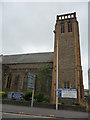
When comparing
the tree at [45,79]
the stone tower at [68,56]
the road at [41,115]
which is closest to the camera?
the road at [41,115]

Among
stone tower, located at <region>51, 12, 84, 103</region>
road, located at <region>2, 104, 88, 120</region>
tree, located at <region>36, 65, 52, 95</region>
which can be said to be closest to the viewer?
road, located at <region>2, 104, 88, 120</region>

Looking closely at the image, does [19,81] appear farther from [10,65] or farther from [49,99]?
[49,99]

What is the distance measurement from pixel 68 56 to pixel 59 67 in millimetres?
3400

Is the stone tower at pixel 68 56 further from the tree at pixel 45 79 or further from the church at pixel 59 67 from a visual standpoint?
the tree at pixel 45 79

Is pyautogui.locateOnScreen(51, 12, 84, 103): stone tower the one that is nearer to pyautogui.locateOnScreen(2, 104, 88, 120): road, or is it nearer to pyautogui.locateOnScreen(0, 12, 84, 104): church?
pyautogui.locateOnScreen(0, 12, 84, 104): church

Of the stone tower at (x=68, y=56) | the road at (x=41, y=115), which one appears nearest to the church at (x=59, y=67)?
the stone tower at (x=68, y=56)

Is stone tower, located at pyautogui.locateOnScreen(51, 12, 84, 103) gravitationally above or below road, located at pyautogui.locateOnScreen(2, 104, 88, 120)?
above

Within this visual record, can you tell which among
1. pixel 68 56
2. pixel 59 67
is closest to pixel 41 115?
pixel 59 67

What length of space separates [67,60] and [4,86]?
18.9m

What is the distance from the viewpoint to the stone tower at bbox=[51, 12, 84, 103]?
30.4 metres

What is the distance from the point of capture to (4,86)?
38375mm

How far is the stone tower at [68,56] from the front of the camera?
30.4 metres

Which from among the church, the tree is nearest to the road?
the church

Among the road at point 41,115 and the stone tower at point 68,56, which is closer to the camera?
the road at point 41,115
